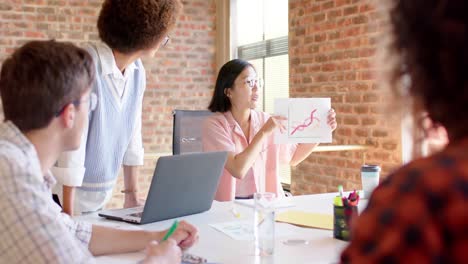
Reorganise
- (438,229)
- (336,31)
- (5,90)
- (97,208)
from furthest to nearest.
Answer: (336,31) → (97,208) → (5,90) → (438,229)

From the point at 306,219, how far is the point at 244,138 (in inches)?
36.2

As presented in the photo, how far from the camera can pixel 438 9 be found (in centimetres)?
54

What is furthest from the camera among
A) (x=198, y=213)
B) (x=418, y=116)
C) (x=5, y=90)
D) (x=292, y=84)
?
(x=292, y=84)

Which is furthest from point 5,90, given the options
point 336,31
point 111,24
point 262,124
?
point 336,31

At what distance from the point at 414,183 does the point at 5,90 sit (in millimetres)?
1120

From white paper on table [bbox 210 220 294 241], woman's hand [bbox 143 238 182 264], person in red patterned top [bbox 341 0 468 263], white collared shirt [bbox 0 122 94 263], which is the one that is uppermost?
person in red patterned top [bbox 341 0 468 263]

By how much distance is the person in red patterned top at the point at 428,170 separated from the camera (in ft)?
1.62

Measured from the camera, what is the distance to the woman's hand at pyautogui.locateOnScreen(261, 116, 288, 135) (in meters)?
2.83

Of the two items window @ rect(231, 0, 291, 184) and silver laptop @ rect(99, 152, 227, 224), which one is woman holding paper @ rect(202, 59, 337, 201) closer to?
silver laptop @ rect(99, 152, 227, 224)

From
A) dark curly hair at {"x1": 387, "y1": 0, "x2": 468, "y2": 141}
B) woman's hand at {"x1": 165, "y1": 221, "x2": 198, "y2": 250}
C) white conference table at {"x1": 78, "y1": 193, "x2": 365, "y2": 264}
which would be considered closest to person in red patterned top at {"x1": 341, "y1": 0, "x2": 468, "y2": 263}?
dark curly hair at {"x1": 387, "y1": 0, "x2": 468, "y2": 141}

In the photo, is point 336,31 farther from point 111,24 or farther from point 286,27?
point 111,24

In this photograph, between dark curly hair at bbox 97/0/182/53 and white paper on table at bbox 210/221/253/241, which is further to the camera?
dark curly hair at bbox 97/0/182/53

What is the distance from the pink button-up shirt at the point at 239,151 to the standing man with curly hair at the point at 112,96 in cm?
52

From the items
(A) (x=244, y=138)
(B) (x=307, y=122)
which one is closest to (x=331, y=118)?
(B) (x=307, y=122)
